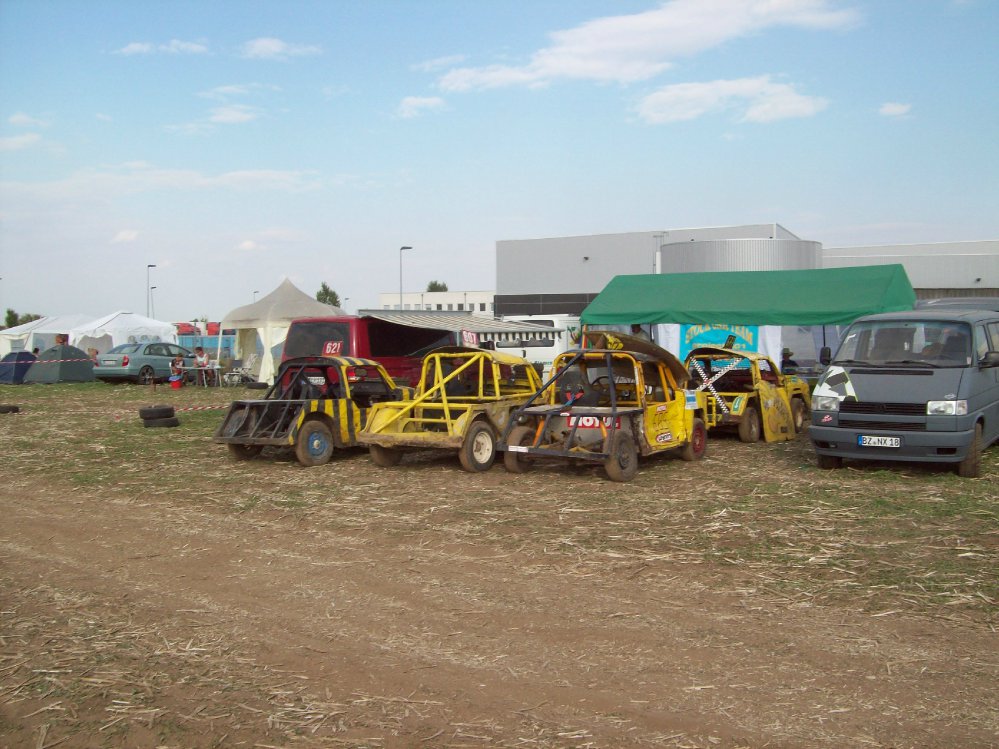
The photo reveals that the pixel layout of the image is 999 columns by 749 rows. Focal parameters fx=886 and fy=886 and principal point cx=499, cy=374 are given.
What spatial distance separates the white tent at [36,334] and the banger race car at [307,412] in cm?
3097

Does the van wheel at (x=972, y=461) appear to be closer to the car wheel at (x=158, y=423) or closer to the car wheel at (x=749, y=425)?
the car wheel at (x=749, y=425)

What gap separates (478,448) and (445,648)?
19.5 ft

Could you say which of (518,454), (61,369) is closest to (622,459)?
(518,454)

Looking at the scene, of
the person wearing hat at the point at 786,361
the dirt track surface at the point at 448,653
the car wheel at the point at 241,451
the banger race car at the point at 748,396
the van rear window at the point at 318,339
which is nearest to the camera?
the dirt track surface at the point at 448,653

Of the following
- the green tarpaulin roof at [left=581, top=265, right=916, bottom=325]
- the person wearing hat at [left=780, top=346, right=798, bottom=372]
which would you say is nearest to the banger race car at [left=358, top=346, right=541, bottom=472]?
the green tarpaulin roof at [left=581, top=265, right=916, bottom=325]

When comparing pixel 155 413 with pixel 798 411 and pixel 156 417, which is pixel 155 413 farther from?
pixel 798 411

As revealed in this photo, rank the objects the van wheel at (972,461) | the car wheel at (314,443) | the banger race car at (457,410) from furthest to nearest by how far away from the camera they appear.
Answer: the car wheel at (314,443), the banger race car at (457,410), the van wheel at (972,461)

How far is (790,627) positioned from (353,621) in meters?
2.61

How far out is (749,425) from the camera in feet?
43.4

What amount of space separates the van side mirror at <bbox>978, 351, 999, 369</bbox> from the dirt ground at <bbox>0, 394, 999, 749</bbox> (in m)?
5.33

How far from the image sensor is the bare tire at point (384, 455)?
439 inches

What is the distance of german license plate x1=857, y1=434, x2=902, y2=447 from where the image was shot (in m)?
9.66

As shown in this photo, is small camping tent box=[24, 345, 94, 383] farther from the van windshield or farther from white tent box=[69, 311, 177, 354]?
the van windshield

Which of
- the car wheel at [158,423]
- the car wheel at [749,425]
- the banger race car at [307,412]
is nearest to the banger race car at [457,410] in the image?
the banger race car at [307,412]
